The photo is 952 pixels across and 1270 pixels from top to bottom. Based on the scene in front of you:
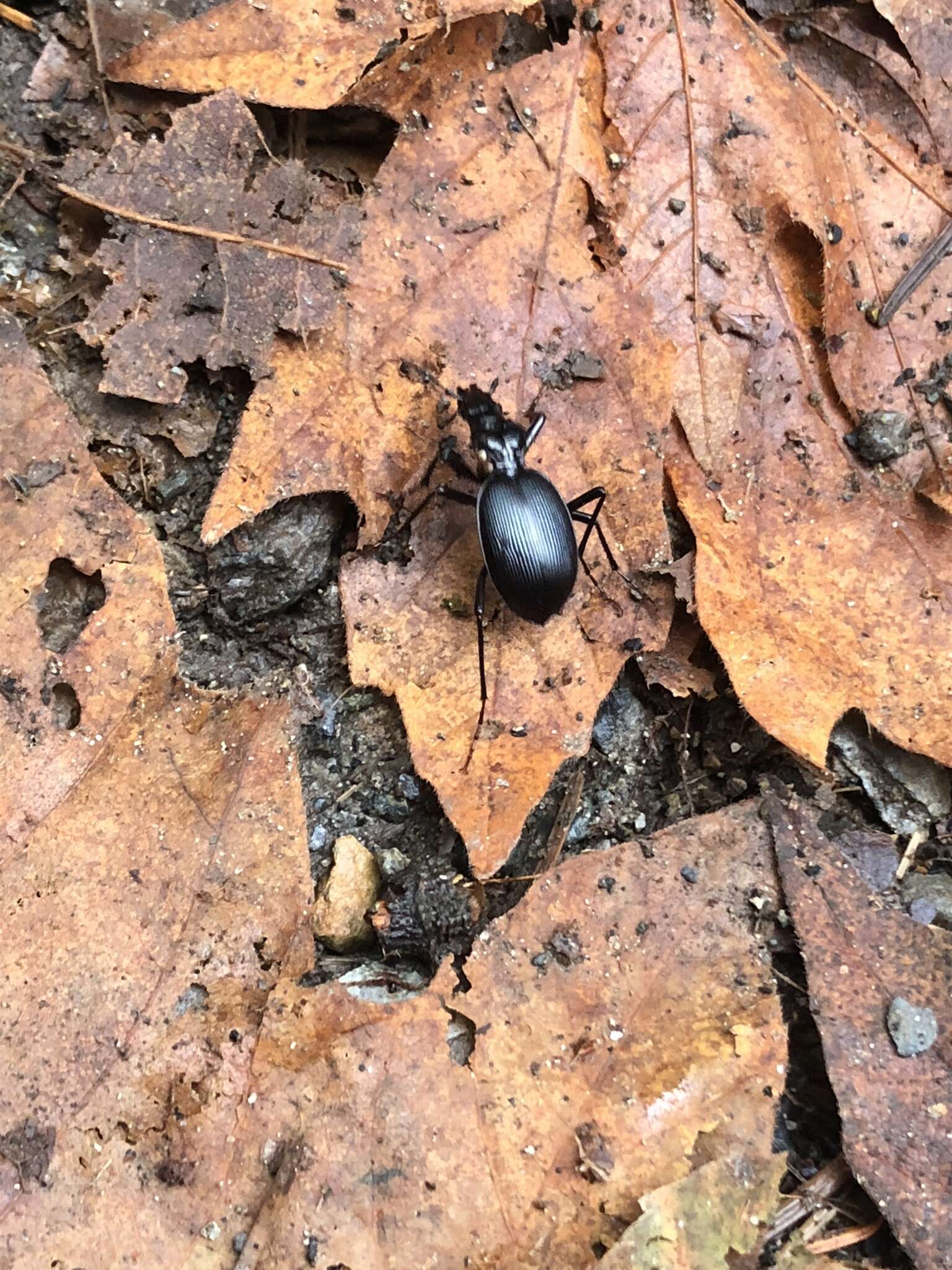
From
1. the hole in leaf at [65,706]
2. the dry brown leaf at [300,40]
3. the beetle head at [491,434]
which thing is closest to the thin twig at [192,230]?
the dry brown leaf at [300,40]

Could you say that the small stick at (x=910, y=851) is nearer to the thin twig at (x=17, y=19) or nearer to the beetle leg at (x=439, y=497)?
the beetle leg at (x=439, y=497)

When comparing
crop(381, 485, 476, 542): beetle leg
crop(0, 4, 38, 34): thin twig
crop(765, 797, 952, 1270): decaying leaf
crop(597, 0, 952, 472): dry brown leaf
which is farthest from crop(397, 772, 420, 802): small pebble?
crop(0, 4, 38, 34): thin twig

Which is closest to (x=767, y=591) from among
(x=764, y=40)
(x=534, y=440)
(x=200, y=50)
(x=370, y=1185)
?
(x=534, y=440)

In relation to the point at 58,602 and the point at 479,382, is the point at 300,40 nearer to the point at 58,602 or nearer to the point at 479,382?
the point at 479,382

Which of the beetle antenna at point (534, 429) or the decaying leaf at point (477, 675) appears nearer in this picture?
the decaying leaf at point (477, 675)

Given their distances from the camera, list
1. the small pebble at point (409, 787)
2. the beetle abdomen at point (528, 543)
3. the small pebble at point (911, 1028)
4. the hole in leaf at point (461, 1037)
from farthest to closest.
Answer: the small pebble at point (409, 787)
the beetle abdomen at point (528, 543)
the small pebble at point (911, 1028)
the hole in leaf at point (461, 1037)

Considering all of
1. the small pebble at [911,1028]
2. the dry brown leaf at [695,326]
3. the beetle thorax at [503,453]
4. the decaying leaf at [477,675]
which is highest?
the dry brown leaf at [695,326]

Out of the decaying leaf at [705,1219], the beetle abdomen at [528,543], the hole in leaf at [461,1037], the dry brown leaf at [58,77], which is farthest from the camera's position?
the dry brown leaf at [58,77]
